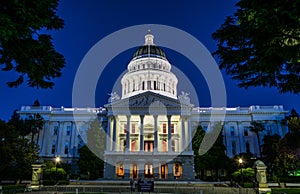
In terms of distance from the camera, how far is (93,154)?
46.7 m

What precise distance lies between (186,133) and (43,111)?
3958cm

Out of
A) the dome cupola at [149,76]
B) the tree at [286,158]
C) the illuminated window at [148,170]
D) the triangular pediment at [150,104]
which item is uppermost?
the dome cupola at [149,76]

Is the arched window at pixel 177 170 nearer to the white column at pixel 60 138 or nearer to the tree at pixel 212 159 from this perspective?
the tree at pixel 212 159

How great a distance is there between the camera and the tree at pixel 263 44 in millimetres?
11691

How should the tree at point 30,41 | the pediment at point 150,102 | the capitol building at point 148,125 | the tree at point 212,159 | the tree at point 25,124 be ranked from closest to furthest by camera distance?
1. the tree at point 30,41
2. the capitol building at point 148,125
3. the tree at point 212,159
4. the pediment at point 150,102
5. the tree at point 25,124

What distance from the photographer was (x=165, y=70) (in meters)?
69.6

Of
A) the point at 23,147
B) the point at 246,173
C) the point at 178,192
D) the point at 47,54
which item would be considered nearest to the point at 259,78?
the point at 47,54

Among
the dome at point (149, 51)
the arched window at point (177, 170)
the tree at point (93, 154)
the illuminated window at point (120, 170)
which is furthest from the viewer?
the dome at point (149, 51)

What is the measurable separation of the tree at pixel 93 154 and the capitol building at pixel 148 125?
5.59ft

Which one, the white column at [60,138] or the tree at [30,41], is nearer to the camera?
the tree at [30,41]

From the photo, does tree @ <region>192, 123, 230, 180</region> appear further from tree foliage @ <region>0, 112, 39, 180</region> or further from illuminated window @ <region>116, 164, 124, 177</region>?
tree foliage @ <region>0, 112, 39, 180</region>

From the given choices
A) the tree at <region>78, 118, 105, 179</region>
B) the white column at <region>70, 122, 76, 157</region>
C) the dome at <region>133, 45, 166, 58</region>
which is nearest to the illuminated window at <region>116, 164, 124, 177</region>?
the tree at <region>78, 118, 105, 179</region>

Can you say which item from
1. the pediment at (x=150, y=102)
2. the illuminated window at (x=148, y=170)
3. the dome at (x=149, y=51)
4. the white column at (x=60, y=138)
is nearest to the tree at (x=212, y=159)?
the illuminated window at (x=148, y=170)

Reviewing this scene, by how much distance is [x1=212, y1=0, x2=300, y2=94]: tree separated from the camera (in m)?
11.7
